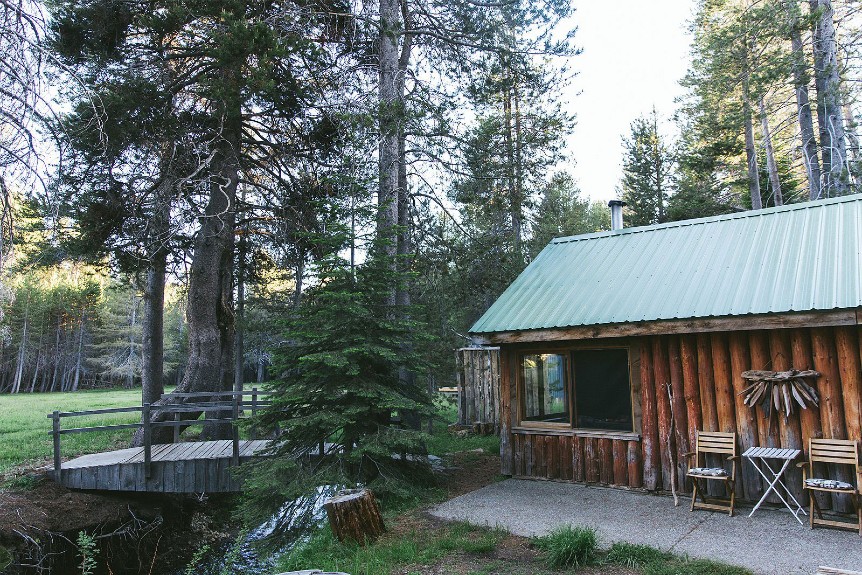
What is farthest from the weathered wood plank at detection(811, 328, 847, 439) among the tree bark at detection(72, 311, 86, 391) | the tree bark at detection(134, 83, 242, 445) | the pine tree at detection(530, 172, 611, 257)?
the tree bark at detection(72, 311, 86, 391)

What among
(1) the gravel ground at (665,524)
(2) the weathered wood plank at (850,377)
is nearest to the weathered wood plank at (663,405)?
(1) the gravel ground at (665,524)

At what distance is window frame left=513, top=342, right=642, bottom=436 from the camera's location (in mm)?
7895

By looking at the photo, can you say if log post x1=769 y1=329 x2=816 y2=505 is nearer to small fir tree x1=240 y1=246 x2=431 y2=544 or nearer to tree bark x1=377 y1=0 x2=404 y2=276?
small fir tree x1=240 y1=246 x2=431 y2=544

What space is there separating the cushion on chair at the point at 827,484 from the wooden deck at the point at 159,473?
7425mm

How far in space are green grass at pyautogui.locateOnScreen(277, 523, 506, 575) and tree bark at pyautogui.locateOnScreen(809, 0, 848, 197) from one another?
10.9 meters

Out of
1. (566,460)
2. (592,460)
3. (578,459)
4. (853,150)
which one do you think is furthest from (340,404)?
(853,150)

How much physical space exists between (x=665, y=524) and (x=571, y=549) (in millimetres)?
1765

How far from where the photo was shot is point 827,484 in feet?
19.5

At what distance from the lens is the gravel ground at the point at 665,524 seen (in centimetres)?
519

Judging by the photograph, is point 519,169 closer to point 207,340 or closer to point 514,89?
point 514,89

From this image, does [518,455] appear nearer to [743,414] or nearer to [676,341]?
[676,341]

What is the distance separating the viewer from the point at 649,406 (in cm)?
775

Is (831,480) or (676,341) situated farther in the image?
(676,341)

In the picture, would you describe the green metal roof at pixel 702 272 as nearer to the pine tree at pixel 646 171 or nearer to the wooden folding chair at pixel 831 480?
the wooden folding chair at pixel 831 480
